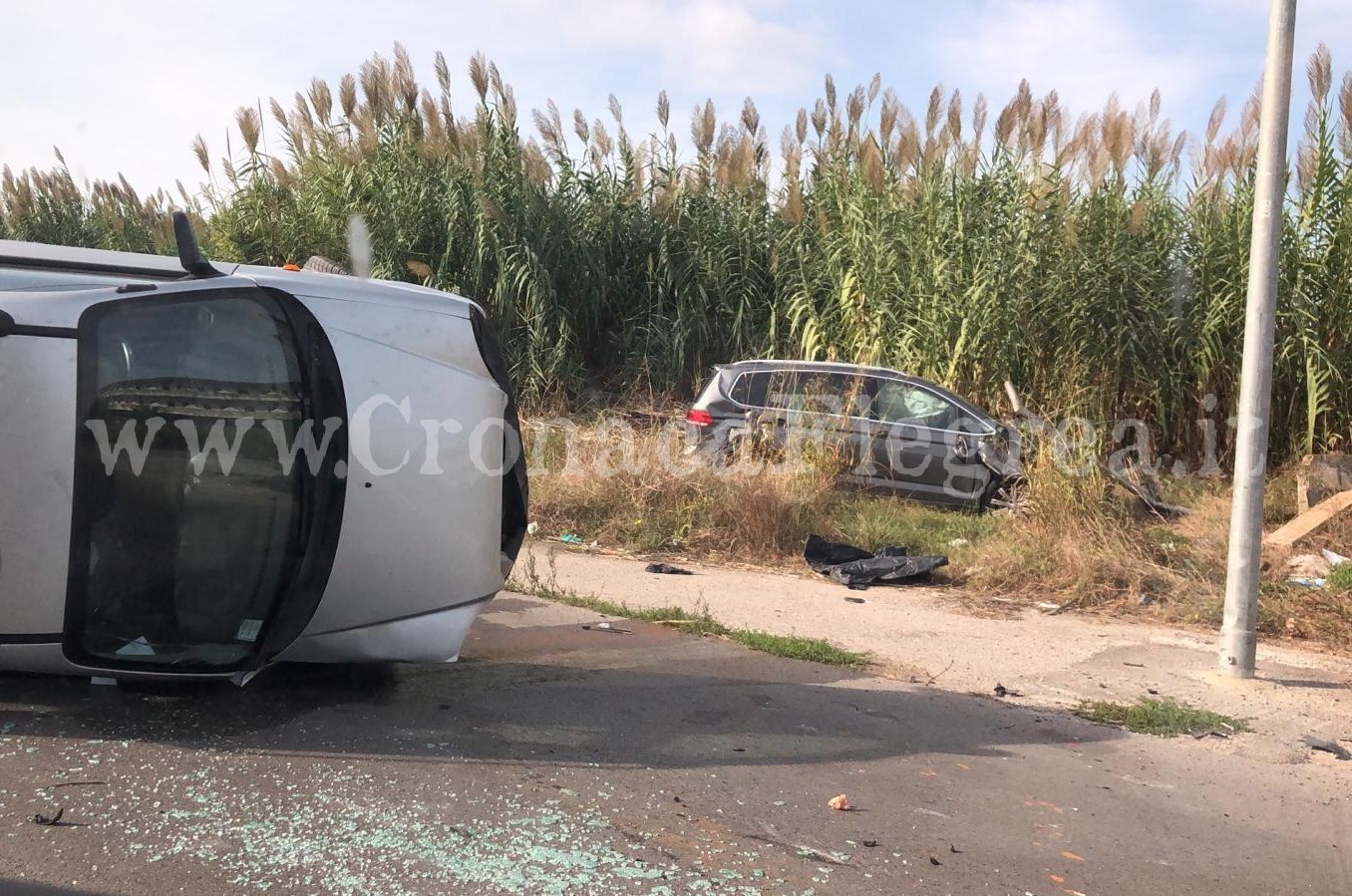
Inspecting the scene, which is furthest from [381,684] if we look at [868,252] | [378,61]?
[378,61]

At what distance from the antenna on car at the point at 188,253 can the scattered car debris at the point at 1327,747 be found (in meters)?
5.31

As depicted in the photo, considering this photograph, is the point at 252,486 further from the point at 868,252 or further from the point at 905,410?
the point at 868,252

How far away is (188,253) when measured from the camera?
4.63m

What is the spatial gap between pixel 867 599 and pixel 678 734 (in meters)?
3.54

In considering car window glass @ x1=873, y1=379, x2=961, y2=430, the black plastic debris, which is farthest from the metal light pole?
car window glass @ x1=873, y1=379, x2=961, y2=430

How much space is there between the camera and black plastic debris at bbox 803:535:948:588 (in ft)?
29.1

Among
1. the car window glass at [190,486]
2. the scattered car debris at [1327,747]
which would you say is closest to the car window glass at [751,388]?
the scattered car debris at [1327,747]

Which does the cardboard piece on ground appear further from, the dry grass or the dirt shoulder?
the dirt shoulder

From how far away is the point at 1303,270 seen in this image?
39.6ft

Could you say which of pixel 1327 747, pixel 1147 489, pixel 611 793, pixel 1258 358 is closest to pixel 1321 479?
pixel 1147 489

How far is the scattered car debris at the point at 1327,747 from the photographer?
5.36m

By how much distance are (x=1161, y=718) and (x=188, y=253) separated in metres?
4.91

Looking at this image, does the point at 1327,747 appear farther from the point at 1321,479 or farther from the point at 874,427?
the point at 874,427

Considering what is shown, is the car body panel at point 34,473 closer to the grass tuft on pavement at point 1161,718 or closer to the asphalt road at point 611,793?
the asphalt road at point 611,793
